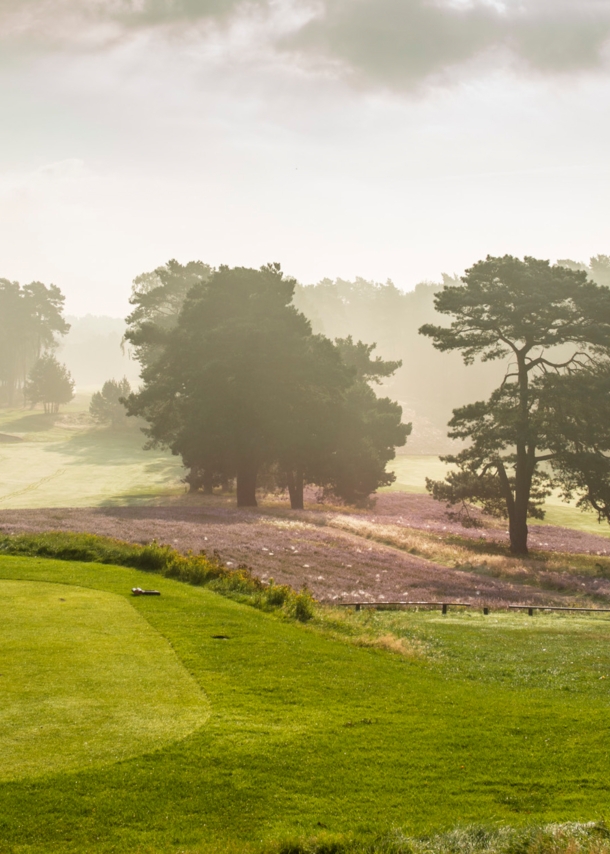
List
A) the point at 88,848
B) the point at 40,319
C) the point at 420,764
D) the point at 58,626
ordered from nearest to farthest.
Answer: the point at 88,848
the point at 420,764
the point at 58,626
the point at 40,319

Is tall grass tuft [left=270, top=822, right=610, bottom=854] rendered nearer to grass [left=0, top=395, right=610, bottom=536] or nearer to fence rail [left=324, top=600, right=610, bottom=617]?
fence rail [left=324, top=600, right=610, bottom=617]

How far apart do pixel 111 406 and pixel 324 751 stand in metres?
103

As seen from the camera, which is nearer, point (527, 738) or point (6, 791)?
point (6, 791)

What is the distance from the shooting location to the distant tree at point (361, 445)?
59.3m

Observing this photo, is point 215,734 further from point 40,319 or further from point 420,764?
point 40,319

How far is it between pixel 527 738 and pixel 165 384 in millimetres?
47069

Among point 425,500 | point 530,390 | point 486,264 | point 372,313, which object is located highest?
point 372,313

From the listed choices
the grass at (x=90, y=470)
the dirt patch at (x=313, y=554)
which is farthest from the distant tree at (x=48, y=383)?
the dirt patch at (x=313, y=554)

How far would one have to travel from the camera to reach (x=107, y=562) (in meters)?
23.2

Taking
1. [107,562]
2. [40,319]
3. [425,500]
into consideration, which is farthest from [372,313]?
[107,562]

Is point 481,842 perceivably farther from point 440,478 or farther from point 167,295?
point 167,295

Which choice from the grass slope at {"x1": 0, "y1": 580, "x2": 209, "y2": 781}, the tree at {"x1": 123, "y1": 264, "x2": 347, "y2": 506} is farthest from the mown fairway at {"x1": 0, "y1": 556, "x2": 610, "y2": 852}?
the tree at {"x1": 123, "y1": 264, "x2": 347, "y2": 506}

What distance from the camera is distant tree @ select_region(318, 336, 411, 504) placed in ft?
194

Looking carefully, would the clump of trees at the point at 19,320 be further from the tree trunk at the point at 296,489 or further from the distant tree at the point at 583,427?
the distant tree at the point at 583,427
